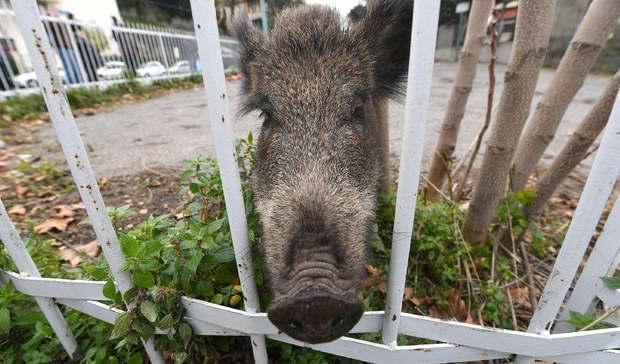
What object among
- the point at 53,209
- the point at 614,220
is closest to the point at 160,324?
the point at 614,220

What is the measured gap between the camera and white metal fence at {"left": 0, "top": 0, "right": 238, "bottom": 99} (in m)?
9.03

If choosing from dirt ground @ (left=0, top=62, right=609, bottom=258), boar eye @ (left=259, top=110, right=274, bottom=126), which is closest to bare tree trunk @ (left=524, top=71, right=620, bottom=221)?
dirt ground @ (left=0, top=62, right=609, bottom=258)

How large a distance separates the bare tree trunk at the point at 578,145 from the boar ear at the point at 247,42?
2475mm

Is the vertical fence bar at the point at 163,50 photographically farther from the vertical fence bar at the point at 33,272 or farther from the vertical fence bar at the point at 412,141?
the vertical fence bar at the point at 412,141

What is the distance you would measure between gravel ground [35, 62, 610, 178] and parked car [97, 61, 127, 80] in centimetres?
232

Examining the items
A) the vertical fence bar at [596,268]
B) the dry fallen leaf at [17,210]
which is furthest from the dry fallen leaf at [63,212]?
the vertical fence bar at [596,268]

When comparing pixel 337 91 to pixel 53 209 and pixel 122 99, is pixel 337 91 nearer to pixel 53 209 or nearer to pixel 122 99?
pixel 53 209

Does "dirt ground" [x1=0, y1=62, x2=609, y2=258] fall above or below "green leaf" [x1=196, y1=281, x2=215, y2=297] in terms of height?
below

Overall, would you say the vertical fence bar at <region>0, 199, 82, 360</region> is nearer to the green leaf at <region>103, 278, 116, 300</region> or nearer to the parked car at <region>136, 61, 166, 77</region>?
the green leaf at <region>103, 278, 116, 300</region>

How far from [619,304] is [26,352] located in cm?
304

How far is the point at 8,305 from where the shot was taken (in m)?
1.92

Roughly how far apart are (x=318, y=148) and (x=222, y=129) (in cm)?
64

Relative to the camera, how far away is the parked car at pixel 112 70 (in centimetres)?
1186

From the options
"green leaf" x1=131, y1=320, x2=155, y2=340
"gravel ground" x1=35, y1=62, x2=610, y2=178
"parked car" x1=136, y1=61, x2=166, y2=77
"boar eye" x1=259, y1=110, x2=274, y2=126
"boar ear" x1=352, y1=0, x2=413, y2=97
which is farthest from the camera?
"parked car" x1=136, y1=61, x2=166, y2=77
